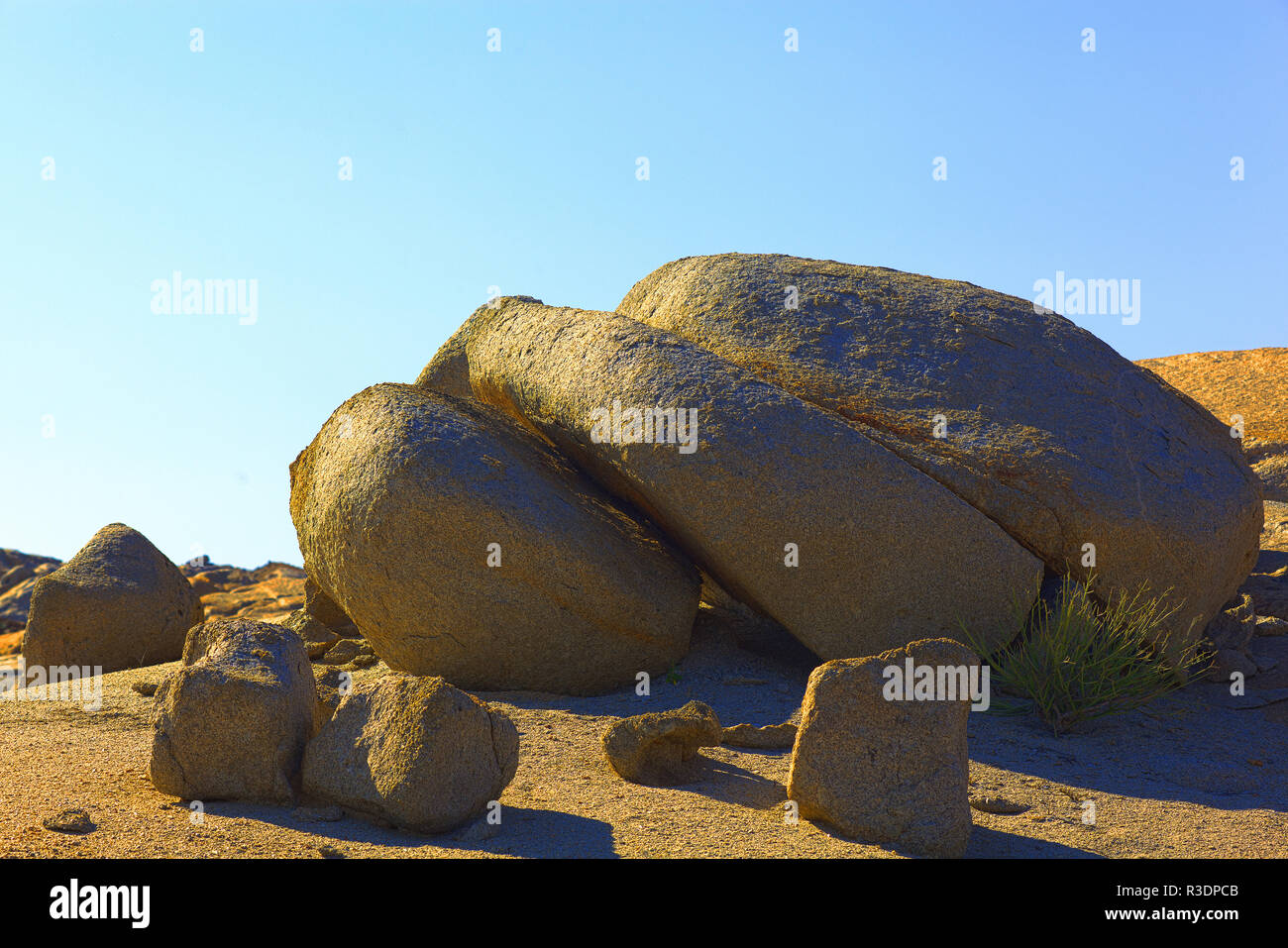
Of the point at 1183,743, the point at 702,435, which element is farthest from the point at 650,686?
the point at 1183,743

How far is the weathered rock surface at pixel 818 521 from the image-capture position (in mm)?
7262

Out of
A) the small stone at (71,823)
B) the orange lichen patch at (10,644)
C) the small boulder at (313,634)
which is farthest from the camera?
the orange lichen patch at (10,644)

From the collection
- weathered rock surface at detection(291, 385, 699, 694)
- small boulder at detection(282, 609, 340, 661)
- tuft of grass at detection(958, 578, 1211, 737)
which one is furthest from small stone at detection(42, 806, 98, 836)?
tuft of grass at detection(958, 578, 1211, 737)

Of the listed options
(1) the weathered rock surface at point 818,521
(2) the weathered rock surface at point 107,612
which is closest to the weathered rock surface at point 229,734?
(1) the weathered rock surface at point 818,521

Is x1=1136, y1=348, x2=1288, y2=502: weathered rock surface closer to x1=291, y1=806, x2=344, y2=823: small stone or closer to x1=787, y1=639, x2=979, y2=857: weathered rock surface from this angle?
x1=787, y1=639, x2=979, y2=857: weathered rock surface

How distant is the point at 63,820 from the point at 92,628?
6.03m

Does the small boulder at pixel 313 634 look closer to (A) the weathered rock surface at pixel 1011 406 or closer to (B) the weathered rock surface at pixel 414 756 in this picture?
(A) the weathered rock surface at pixel 1011 406

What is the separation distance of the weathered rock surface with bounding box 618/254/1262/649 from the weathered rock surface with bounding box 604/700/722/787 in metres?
2.66

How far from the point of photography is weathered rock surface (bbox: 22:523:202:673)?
10.3 meters

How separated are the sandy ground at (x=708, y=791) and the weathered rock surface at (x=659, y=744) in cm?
13

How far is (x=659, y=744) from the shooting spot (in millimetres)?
5926

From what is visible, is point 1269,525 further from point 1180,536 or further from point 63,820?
point 63,820

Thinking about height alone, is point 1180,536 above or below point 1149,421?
below
